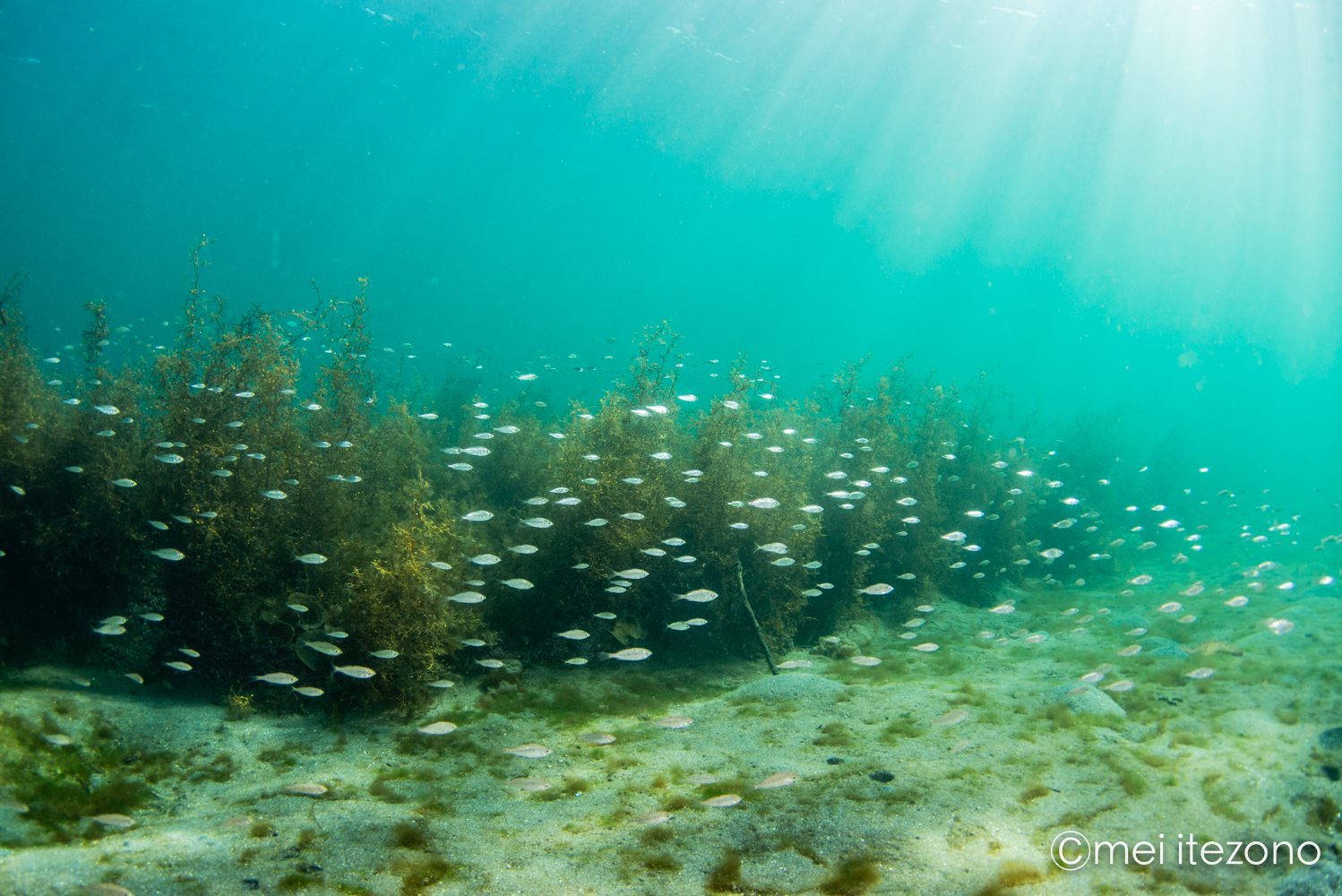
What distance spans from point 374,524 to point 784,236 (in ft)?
413

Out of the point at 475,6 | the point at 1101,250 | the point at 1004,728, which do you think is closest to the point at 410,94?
the point at 475,6

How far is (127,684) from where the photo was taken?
242 inches

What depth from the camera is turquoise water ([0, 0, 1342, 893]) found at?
9148mm

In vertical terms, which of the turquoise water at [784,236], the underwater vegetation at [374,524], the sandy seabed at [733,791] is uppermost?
the turquoise water at [784,236]

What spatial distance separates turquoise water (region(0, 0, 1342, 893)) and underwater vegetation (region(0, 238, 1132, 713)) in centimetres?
20

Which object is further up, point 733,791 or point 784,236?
point 784,236

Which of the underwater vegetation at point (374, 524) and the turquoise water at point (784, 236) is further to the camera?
the turquoise water at point (784, 236)

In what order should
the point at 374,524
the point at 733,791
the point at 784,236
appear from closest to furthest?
1. the point at 733,791
2. the point at 374,524
3. the point at 784,236

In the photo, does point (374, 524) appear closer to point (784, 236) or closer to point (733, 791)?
point (733, 791)

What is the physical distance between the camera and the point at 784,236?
12044 cm

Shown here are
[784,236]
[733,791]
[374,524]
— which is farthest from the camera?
[784,236]

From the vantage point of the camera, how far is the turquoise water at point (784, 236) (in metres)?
9.15

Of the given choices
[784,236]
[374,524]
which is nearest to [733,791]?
[374,524]

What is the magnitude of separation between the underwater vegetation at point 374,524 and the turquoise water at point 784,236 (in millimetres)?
200
